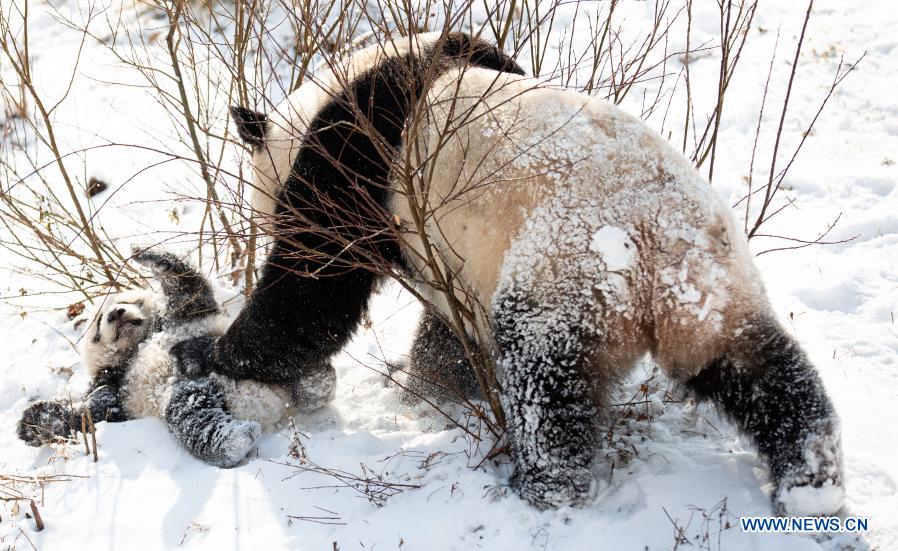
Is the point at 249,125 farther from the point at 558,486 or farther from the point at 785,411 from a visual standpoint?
the point at 785,411

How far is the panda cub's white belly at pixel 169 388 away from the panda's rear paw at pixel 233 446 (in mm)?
216

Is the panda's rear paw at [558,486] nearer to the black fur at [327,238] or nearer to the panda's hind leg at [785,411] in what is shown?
the panda's hind leg at [785,411]

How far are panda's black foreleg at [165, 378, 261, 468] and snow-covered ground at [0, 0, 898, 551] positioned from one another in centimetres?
9

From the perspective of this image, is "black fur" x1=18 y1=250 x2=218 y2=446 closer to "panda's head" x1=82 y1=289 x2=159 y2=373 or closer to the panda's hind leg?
"panda's head" x1=82 y1=289 x2=159 y2=373

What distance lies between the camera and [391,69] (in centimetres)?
302

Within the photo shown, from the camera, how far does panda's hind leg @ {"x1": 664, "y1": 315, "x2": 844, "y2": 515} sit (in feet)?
7.82

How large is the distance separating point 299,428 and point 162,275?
1420 mm

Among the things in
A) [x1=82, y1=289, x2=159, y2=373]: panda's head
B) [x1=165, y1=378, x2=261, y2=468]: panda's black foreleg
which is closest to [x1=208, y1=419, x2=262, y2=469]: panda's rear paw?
[x1=165, y1=378, x2=261, y2=468]: panda's black foreleg

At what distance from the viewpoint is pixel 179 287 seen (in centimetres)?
451

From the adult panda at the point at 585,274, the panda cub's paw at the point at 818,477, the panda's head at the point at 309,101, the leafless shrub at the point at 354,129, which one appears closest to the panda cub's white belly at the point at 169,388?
the leafless shrub at the point at 354,129

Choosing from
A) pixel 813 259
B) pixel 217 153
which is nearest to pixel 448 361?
pixel 813 259

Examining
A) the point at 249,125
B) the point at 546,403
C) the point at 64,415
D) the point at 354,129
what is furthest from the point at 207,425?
the point at 546,403

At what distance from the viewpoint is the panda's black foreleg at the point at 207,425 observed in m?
3.55

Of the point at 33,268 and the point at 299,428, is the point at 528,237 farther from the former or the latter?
the point at 33,268
